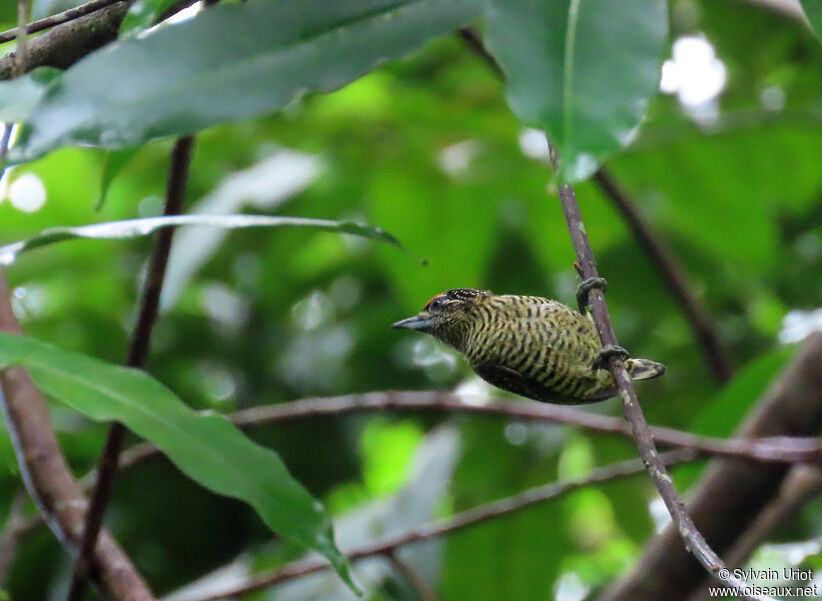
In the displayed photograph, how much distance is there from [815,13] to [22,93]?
100cm

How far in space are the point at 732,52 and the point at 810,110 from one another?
2.73 feet

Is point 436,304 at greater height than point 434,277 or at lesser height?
greater

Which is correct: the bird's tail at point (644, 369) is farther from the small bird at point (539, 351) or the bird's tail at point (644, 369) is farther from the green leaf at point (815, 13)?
the green leaf at point (815, 13)

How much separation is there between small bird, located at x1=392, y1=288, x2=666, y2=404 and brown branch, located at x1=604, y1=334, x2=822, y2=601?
0.77 m

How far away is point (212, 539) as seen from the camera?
3.74 metres

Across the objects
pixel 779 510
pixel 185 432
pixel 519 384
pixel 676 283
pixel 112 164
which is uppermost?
pixel 112 164

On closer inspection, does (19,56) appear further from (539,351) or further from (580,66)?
(539,351)

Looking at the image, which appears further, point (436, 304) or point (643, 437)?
point (436, 304)

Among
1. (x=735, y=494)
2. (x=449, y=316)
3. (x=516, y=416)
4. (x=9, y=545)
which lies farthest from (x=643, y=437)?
(x=9, y=545)

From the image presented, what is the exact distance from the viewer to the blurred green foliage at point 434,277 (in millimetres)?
3457

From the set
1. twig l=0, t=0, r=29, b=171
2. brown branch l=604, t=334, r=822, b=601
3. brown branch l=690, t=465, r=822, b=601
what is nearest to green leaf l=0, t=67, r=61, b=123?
twig l=0, t=0, r=29, b=171

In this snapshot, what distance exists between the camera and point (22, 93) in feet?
4.39

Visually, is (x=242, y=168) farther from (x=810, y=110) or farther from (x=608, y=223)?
(x=810, y=110)

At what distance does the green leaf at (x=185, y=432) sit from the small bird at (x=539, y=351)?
1.87ft
